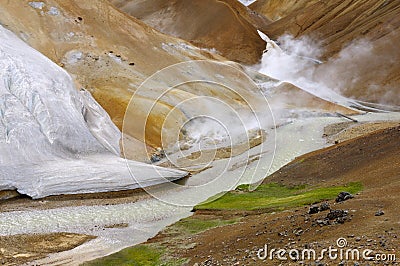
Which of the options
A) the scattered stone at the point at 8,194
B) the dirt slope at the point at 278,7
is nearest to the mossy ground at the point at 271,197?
the scattered stone at the point at 8,194

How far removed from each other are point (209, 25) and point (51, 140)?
8780 cm

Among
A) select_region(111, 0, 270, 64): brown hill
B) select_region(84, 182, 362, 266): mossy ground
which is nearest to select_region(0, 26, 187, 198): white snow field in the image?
select_region(84, 182, 362, 266): mossy ground

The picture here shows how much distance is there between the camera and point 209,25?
12375 cm

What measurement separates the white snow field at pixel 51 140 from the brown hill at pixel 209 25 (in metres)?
69.6

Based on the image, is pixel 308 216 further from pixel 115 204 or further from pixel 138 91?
pixel 138 91

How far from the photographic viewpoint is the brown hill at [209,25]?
117 metres

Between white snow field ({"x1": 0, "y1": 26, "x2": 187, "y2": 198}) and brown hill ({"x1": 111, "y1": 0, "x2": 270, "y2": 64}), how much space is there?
6963 cm

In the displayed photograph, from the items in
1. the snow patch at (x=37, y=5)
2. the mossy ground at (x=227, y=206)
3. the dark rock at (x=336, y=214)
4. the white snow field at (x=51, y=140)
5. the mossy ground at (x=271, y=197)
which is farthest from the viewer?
the snow patch at (x=37, y=5)

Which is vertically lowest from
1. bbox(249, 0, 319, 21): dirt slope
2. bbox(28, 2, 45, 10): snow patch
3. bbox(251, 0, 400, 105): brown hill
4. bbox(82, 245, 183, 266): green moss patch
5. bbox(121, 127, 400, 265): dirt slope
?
bbox(82, 245, 183, 266): green moss patch

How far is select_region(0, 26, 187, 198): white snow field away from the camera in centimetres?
3778

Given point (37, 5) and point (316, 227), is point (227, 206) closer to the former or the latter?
point (316, 227)

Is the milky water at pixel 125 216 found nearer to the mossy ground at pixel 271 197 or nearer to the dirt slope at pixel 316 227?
the mossy ground at pixel 271 197

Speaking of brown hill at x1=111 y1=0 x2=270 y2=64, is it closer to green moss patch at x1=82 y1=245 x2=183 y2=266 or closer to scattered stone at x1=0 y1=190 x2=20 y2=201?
scattered stone at x1=0 y1=190 x2=20 y2=201

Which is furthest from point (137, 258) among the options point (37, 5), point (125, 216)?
point (37, 5)
